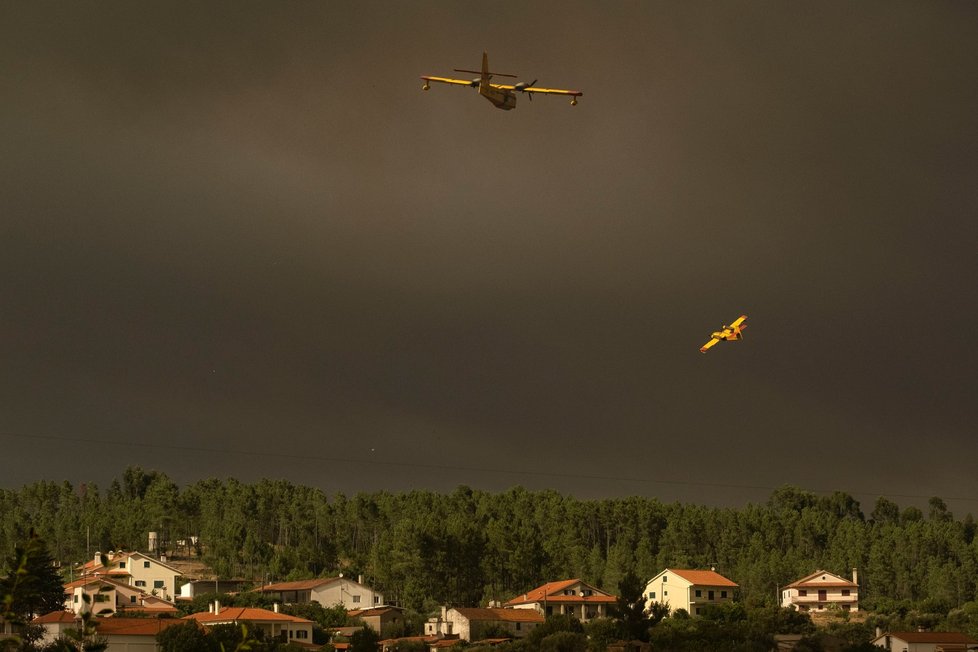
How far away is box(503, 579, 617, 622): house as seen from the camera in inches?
5837

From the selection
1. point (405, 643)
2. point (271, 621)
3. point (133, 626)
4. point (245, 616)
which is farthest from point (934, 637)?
point (133, 626)

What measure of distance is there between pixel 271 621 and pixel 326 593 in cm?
3111

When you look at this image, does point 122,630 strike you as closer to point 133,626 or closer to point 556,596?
point 133,626

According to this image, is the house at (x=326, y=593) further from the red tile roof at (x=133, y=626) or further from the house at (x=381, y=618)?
the red tile roof at (x=133, y=626)

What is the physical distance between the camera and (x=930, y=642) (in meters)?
119

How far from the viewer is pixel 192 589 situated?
6373 inches

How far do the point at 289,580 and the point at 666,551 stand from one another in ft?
186

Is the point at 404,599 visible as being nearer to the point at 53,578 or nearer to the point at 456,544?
the point at 456,544

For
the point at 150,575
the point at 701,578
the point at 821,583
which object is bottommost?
the point at 821,583

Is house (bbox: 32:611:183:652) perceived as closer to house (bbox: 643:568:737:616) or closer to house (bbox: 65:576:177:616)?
house (bbox: 65:576:177:616)

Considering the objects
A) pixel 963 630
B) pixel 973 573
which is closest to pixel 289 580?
pixel 963 630

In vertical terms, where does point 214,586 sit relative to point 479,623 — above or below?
above

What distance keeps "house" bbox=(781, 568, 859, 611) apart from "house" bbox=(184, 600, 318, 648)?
208 ft

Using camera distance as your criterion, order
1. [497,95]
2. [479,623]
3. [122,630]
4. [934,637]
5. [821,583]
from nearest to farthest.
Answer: [497,95]
[122,630]
[934,637]
[479,623]
[821,583]
